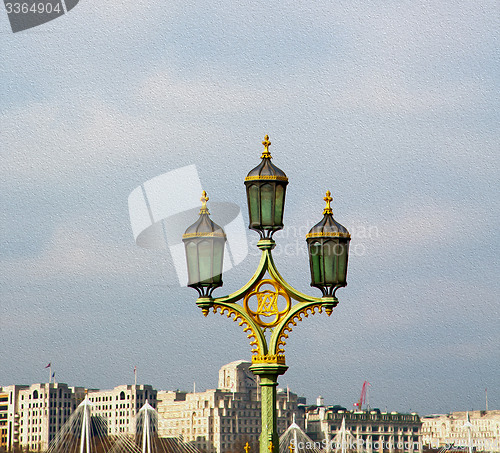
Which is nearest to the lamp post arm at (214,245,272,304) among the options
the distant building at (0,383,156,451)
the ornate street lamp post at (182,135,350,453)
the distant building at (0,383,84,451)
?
the ornate street lamp post at (182,135,350,453)

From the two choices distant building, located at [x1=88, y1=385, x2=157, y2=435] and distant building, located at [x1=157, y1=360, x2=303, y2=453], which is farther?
distant building, located at [x1=88, y1=385, x2=157, y2=435]

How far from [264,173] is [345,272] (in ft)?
5.34

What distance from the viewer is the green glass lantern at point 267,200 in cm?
1297

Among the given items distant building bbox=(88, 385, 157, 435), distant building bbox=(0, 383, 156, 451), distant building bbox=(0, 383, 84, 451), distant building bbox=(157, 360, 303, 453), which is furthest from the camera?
distant building bbox=(88, 385, 157, 435)

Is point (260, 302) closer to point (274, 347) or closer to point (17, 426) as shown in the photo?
point (274, 347)

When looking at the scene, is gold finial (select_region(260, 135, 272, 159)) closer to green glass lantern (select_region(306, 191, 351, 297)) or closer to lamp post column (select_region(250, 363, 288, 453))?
green glass lantern (select_region(306, 191, 351, 297))

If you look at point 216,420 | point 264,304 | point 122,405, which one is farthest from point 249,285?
point 122,405

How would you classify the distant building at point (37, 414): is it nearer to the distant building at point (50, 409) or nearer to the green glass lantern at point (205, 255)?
the distant building at point (50, 409)

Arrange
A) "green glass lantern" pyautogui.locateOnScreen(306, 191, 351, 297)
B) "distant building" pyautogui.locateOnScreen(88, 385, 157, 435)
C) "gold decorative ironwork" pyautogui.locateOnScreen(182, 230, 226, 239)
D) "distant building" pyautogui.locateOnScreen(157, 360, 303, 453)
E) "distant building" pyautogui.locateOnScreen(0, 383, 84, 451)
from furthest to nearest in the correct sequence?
"distant building" pyautogui.locateOnScreen(88, 385, 157, 435) < "distant building" pyautogui.locateOnScreen(157, 360, 303, 453) < "distant building" pyautogui.locateOnScreen(0, 383, 84, 451) < "green glass lantern" pyautogui.locateOnScreen(306, 191, 351, 297) < "gold decorative ironwork" pyautogui.locateOnScreen(182, 230, 226, 239)

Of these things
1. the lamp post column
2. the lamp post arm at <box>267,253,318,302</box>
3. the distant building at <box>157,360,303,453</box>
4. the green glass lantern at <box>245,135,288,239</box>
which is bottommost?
the lamp post column

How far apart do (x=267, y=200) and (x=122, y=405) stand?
182m

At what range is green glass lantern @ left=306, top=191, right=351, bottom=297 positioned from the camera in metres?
13.0

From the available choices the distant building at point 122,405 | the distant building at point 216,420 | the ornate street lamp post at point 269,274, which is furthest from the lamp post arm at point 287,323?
the distant building at point 122,405

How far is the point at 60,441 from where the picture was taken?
527ft
